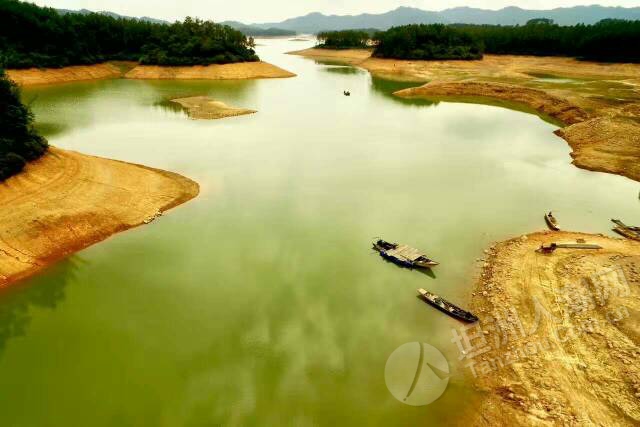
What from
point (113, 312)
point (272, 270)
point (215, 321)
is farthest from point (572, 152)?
point (113, 312)

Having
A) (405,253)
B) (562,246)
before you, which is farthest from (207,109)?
(562,246)

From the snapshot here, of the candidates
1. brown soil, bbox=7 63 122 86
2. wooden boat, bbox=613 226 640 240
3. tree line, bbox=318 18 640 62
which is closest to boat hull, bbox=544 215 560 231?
wooden boat, bbox=613 226 640 240

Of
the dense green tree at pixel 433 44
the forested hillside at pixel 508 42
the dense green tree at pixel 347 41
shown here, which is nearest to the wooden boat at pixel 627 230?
the forested hillside at pixel 508 42

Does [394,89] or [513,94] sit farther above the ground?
[513,94]

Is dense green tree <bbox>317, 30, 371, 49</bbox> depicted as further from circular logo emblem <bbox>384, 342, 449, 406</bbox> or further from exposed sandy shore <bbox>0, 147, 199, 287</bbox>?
circular logo emblem <bbox>384, 342, 449, 406</bbox>

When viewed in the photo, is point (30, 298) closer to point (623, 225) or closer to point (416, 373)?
point (416, 373)
